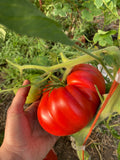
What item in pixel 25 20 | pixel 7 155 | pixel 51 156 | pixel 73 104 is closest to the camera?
pixel 25 20

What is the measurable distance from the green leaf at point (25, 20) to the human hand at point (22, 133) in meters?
0.39

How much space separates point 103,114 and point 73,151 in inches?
23.1

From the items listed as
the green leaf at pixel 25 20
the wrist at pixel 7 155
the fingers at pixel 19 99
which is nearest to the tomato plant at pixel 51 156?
the wrist at pixel 7 155

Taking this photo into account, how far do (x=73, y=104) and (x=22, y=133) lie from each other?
289 millimetres

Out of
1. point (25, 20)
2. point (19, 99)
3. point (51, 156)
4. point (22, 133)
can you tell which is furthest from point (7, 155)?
point (25, 20)

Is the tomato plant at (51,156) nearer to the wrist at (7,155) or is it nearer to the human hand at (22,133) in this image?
the human hand at (22,133)

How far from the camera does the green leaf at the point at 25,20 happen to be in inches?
4.7

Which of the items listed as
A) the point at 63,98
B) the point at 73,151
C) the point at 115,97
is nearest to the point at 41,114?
the point at 63,98

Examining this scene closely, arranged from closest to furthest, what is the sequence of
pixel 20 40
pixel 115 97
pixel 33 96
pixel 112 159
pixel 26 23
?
pixel 26 23 < pixel 115 97 < pixel 33 96 < pixel 112 159 < pixel 20 40

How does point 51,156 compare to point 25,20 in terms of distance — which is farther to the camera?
point 51,156

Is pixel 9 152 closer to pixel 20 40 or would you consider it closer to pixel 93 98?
pixel 93 98

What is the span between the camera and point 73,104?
15.2 inches

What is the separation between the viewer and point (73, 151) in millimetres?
855

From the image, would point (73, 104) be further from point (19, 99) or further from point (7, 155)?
point (7, 155)
